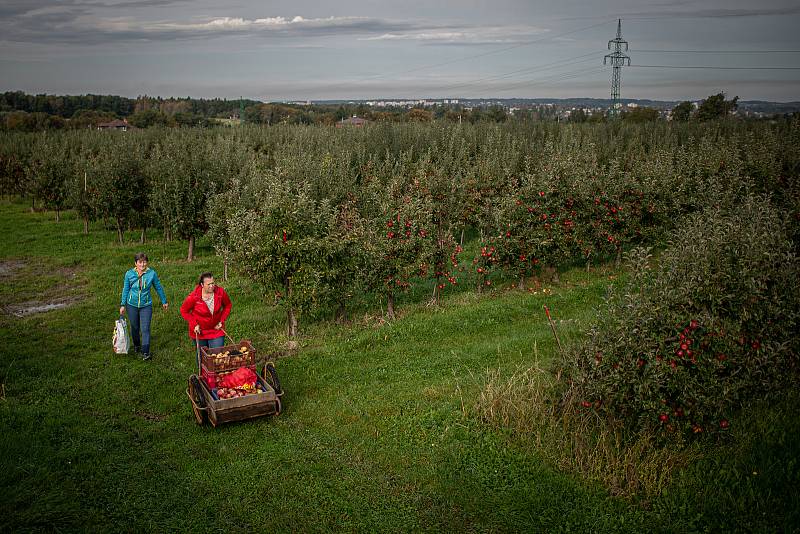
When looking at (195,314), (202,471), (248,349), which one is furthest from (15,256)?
(202,471)

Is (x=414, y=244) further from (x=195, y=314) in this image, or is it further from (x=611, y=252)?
(x=611, y=252)

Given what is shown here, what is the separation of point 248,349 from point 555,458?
515cm

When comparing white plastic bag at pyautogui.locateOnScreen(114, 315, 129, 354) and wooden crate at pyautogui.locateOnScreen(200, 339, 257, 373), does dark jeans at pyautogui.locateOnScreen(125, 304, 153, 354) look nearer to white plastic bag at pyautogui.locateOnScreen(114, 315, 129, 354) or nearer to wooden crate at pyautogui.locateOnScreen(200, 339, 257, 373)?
white plastic bag at pyautogui.locateOnScreen(114, 315, 129, 354)

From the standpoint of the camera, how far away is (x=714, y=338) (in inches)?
295

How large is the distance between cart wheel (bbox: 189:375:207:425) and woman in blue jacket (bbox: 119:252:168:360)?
2.92 metres

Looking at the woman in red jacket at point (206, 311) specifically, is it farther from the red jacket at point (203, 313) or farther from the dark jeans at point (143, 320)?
the dark jeans at point (143, 320)

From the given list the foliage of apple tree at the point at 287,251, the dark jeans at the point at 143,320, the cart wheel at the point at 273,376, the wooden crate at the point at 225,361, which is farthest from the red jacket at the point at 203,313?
the foliage of apple tree at the point at 287,251

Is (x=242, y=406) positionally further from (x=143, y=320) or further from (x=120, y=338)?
(x=120, y=338)

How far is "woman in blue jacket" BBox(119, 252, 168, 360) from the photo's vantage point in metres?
12.0

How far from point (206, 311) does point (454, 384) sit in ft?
15.3

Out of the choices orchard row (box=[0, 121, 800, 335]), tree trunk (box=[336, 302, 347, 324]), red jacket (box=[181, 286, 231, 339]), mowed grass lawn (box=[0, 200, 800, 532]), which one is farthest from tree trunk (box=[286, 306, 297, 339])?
red jacket (box=[181, 286, 231, 339])

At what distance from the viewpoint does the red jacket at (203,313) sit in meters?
10.6

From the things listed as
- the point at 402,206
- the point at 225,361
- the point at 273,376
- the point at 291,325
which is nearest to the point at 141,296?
the point at 291,325

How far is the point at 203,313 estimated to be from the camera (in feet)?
35.1
